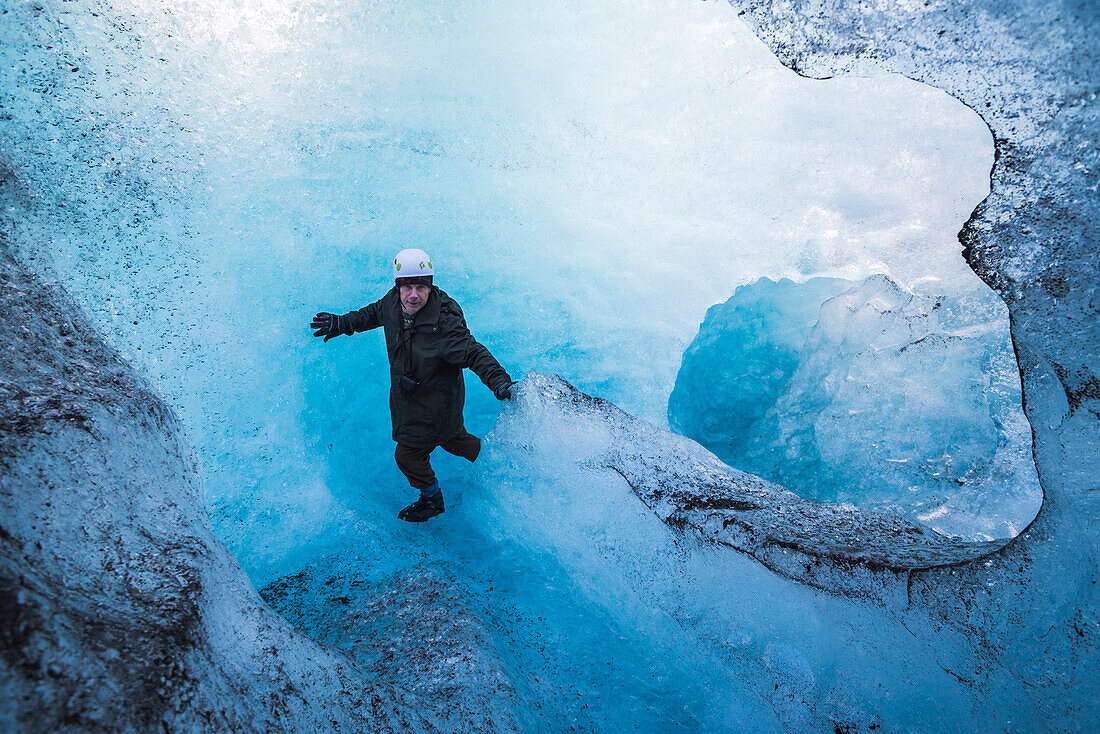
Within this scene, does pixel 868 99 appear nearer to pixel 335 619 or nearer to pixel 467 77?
pixel 467 77

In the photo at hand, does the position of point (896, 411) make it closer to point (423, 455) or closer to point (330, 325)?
point (423, 455)

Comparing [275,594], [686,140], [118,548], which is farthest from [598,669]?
[686,140]

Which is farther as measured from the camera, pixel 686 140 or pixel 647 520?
pixel 686 140

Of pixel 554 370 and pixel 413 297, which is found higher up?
pixel 413 297

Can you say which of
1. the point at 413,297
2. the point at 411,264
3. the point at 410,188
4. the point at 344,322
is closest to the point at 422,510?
the point at 344,322

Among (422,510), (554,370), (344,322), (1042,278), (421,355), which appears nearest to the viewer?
(1042,278)

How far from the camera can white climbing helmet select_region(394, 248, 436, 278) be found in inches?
104

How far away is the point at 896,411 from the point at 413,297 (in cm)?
268

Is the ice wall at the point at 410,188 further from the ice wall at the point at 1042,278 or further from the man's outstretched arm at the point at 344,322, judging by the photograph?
the ice wall at the point at 1042,278

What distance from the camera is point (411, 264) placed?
104 inches

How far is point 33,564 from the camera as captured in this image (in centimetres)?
133

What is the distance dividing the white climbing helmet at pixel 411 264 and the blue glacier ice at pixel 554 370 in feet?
2.45

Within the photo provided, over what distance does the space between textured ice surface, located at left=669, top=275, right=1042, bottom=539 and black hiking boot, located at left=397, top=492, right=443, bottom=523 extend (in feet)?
6.25

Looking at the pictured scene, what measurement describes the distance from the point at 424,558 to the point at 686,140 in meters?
2.80
